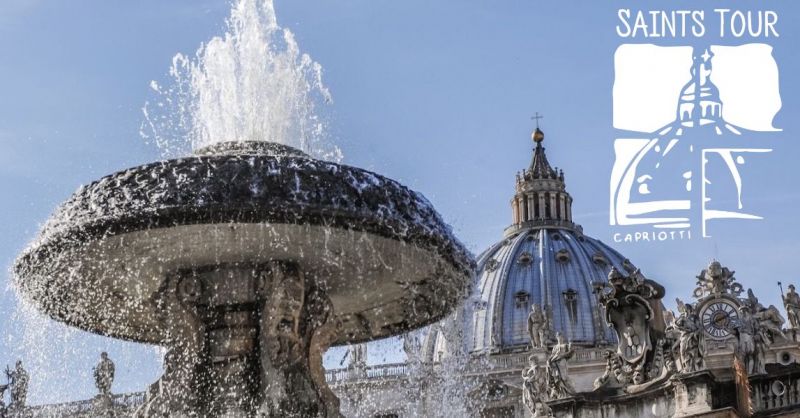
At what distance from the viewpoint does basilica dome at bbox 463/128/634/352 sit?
365 ft

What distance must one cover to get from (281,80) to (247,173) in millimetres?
2680

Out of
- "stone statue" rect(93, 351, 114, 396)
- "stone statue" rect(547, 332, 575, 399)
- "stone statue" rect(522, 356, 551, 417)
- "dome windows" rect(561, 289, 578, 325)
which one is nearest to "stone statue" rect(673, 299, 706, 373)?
"stone statue" rect(547, 332, 575, 399)

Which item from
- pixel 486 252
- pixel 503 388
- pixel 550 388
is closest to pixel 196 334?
pixel 550 388

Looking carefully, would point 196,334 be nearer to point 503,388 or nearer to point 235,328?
point 235,328

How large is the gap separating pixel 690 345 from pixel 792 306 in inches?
1630

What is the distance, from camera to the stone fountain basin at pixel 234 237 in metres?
11.0

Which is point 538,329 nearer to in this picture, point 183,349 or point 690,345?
point 690,345

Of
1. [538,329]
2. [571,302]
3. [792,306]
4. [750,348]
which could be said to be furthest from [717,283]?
[571,302]

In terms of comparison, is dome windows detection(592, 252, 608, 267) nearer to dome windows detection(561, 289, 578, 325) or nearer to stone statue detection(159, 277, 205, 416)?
dome windows detection(561, 289, 578, 325)

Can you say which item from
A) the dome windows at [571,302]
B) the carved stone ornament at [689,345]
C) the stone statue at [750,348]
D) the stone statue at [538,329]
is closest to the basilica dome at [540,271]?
the dome windows at [571,302]

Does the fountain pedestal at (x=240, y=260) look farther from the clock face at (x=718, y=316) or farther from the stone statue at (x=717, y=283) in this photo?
the clock face at (x=718, y=316)

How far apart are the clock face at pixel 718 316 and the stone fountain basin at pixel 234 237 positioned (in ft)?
142

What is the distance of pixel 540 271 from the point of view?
118 m

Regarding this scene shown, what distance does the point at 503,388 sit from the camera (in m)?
79.6
